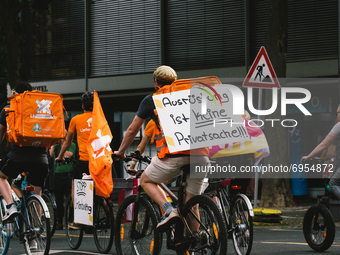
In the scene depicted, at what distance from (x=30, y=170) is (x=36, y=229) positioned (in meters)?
0.96

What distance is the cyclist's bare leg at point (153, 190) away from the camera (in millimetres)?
5114

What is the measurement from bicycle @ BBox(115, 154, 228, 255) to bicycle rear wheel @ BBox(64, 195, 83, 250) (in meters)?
1.79

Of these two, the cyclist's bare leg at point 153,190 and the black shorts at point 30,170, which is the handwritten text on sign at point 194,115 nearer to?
the cyclist's bare leg at point 153,190

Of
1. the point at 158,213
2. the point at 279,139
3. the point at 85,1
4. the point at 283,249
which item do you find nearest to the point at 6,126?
the point at 158,213

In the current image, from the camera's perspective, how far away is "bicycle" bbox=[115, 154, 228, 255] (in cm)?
456

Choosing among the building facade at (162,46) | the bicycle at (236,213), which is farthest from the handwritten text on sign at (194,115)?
the building facade at (162,46)

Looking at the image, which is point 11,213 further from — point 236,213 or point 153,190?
point 236,213

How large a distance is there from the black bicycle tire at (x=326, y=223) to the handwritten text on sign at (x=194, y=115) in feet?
6.10

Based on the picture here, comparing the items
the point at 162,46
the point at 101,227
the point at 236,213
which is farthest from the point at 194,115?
the point at 162,46

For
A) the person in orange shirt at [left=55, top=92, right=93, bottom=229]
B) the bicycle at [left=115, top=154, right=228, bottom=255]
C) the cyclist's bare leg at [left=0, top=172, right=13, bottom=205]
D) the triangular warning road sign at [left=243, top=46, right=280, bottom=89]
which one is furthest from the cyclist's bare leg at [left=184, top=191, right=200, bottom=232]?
the triangular warning road sign at [left=243, top=46, right=280, bottom=89]

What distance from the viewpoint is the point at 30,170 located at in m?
6.75

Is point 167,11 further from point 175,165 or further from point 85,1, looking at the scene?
point 175,165

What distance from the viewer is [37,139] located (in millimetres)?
6504

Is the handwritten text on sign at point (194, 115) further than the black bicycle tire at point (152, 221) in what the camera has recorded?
No
